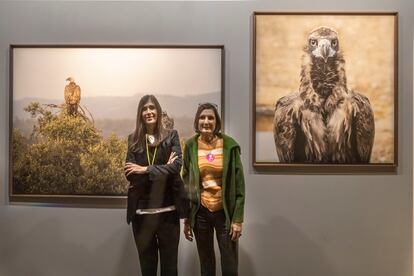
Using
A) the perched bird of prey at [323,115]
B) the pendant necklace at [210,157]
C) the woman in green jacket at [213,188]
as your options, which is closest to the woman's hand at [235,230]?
the woman in green jacket at [213,188]

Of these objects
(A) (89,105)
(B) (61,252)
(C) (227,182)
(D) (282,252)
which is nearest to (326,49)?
(C) (227,182)

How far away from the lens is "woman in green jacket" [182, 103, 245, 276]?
2.25 metres

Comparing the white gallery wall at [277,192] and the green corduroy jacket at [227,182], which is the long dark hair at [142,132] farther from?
the white gallery wall at [277,192]

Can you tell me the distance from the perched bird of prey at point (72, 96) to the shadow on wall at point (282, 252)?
4.28 feet

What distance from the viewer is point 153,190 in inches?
90.0

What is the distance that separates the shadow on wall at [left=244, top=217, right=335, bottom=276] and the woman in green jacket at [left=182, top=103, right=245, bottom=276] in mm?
362

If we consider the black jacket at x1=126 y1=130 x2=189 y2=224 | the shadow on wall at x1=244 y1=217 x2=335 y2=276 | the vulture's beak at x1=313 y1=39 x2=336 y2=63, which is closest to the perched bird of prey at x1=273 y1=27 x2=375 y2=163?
the vulture's beak at x1=313 y1=39 x2=336 y2=63

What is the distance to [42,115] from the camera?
2670mm

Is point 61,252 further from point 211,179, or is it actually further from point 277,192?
point 277,192

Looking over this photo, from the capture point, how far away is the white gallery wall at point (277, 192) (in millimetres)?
2639

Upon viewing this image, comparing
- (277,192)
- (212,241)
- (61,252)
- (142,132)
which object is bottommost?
(61,252)

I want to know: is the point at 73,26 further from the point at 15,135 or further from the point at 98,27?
the point at 15,135

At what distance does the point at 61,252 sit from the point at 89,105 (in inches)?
36.9

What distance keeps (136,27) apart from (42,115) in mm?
801
